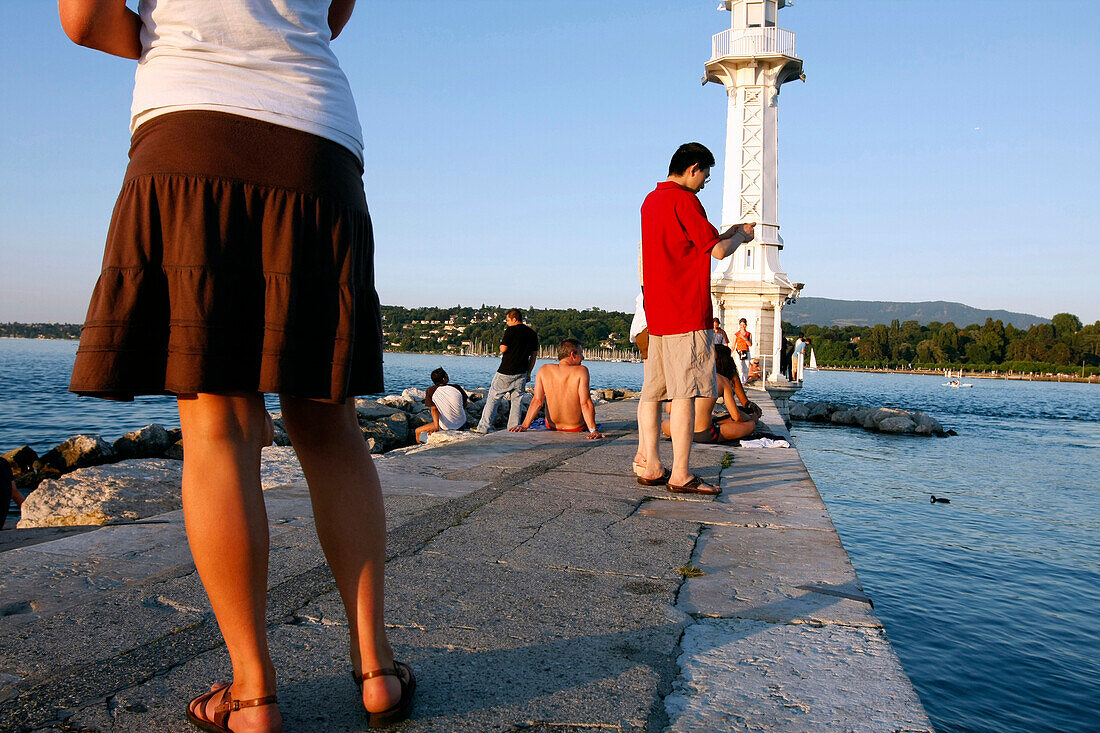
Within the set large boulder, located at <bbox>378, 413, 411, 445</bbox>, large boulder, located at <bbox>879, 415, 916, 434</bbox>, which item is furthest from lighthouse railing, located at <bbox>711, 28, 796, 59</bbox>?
large boulder, located at <bbox>378, 413, 411, 445</bbox>

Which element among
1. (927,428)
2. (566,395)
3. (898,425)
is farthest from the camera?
(898,425)

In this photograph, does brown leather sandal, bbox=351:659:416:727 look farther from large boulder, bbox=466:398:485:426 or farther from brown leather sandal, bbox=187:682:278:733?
large boulder, bbox=466:398:485:426

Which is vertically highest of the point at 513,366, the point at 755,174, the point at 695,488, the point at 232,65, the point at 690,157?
the point at 755,174

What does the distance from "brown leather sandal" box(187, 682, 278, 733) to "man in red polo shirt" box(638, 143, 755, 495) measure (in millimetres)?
3338

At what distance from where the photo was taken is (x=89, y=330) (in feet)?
4.64

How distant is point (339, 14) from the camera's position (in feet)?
6.09

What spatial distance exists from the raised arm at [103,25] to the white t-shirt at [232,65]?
0.09ft

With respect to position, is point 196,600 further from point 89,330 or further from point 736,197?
point 736,197

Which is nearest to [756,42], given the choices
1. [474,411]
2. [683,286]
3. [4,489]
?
[474,411]

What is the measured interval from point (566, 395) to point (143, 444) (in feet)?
23.9

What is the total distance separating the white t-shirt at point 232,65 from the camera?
145cm

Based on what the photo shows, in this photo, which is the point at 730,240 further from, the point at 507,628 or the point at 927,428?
the point at 927,428

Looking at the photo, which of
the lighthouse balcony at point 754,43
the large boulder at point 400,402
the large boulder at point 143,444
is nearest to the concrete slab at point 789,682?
the large boulder at point 143,444

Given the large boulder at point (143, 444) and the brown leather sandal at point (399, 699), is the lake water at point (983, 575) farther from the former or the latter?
the large boulder at point (143, 444)
